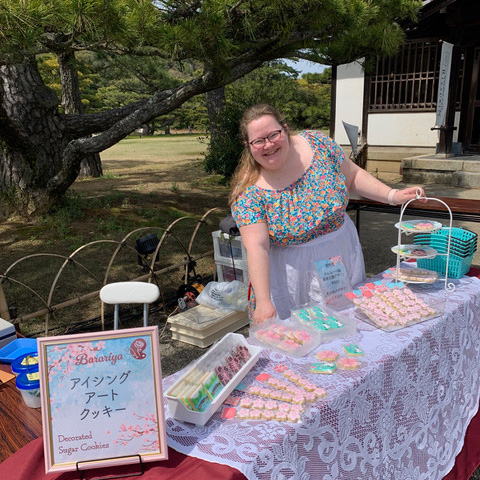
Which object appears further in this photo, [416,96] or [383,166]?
[383,166]

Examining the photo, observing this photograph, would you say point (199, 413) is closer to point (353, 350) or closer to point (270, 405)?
point (270, 405)

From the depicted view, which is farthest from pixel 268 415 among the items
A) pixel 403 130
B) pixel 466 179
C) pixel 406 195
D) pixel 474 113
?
pixel 474 113

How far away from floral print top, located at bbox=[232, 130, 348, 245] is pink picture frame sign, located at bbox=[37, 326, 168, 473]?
94cm

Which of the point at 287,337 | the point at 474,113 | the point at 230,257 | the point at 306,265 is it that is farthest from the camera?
the point at 474,113

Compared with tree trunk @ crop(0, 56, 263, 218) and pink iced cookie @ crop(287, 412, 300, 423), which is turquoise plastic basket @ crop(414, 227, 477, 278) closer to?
pink iced cookie @ crop(287, 412, 300, 423)

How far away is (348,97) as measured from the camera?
35.7 feet

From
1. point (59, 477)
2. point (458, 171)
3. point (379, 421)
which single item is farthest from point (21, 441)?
point (458, 171)

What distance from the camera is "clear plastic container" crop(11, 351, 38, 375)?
143 cm

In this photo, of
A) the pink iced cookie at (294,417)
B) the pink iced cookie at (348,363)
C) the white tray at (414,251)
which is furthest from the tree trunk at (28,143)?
the pink iced cookie at (294,417)

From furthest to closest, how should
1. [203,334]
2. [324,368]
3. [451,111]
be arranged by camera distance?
[451,111]
[203,334]
[324,368]

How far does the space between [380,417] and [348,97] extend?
10.8m

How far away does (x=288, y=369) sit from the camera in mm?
1323

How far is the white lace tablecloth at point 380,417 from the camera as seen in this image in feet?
3.43

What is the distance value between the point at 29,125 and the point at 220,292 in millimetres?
3897
